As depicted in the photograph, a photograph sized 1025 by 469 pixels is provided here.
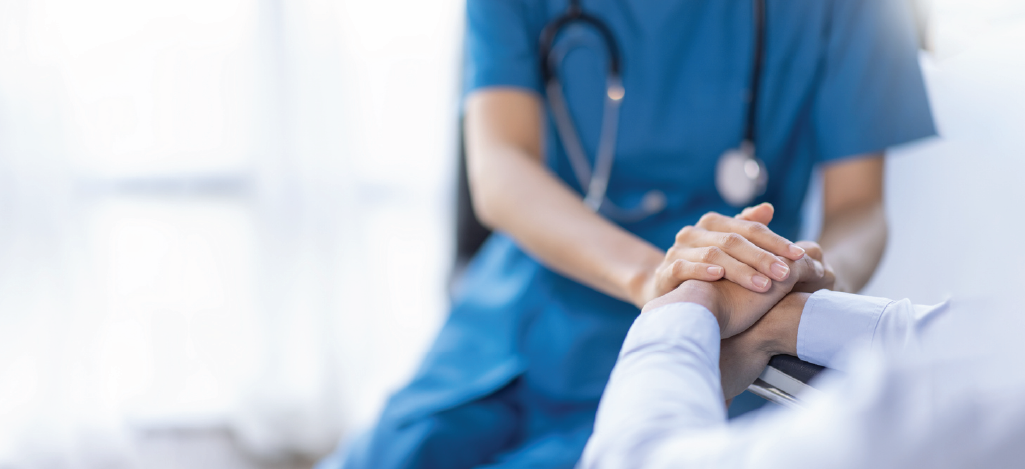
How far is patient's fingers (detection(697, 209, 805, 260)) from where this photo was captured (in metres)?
0.40

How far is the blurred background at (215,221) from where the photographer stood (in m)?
1.34

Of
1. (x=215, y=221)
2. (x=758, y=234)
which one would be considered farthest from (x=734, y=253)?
(x=215, y=221)

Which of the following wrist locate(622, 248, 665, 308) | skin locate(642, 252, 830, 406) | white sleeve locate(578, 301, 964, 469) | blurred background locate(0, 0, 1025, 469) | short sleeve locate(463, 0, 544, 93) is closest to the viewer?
white sleeve locate(578, 301, 964, 469)

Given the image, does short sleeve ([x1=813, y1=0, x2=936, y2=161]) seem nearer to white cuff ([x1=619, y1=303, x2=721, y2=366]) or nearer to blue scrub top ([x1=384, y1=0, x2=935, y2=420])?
blue scrub top ([x1=384, y1=0, x2=935, y2=420])

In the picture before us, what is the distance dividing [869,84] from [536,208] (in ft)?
1.03

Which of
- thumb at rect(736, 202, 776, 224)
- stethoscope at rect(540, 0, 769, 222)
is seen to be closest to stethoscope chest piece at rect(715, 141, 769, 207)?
stethoscope at rect(540, 0, 769, 222)

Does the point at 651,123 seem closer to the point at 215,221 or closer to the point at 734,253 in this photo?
the point at 734,253

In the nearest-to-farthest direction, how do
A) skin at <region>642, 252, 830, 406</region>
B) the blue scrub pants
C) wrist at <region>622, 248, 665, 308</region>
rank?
skin at <region>642, 252, 830, 406</region>
wrist at <region>622, 248, 665, 308</region>
the blue scrub pants

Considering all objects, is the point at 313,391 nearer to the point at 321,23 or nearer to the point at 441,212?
the point at 441,212

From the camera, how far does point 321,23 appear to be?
131 centimetres

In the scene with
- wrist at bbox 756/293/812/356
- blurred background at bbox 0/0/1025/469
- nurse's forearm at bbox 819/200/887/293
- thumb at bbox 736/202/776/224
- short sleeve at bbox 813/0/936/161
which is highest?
short sleeve at bbox 813/0/936/161

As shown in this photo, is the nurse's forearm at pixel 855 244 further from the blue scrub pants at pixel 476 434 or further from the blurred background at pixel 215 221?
the blurred background at pixel 215 221

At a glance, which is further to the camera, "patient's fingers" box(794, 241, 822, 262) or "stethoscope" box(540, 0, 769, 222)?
"stethoscope" box(540, 0, 769, 222)

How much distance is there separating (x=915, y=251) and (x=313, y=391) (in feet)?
4.31
